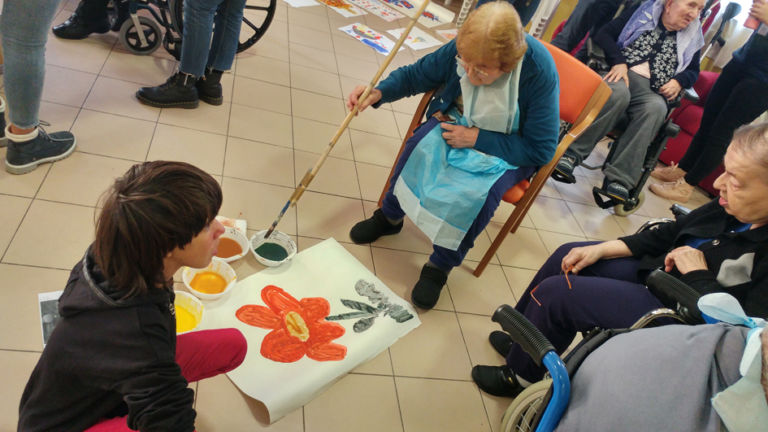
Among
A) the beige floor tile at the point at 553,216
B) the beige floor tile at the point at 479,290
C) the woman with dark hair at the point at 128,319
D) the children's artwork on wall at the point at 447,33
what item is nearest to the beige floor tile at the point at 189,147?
the beige floor tile at the point at 479,290

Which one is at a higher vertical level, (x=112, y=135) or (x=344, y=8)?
(x=344, y=8)

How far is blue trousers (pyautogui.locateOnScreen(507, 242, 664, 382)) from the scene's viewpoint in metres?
1.42

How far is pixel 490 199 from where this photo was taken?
5.91 feet

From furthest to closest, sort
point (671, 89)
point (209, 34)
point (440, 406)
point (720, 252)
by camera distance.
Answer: point (671, 89)
point (209, 34)
point (440, 406)
point (720, 252)

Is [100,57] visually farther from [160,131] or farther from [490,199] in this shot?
[490,199]

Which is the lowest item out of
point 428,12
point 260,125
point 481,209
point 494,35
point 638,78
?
point 260,125

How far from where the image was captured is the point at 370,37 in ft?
13.2

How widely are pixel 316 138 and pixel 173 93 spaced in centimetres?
73

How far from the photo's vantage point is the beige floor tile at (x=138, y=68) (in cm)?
255

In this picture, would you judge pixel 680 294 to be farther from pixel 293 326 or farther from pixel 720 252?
pixel 293 326

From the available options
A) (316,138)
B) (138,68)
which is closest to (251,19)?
(138,68)

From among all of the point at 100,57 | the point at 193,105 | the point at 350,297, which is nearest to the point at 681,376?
the point at 350,297

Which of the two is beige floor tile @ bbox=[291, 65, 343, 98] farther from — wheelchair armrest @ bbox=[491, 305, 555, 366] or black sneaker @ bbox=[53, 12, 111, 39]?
wheelchair armrest @ bbox=[491, 305, 555, 366]

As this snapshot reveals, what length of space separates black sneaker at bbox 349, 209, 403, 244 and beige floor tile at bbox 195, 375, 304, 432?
0.82 metres
